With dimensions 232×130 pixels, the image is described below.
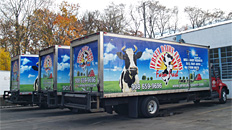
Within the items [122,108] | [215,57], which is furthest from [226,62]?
[122,108]

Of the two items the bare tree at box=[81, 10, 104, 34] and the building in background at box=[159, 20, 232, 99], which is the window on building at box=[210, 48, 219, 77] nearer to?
the building in background at box=[159, 20, 232, 99]

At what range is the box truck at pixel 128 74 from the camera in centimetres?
823

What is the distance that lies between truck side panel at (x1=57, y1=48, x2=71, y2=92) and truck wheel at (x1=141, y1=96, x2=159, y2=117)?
4157mm

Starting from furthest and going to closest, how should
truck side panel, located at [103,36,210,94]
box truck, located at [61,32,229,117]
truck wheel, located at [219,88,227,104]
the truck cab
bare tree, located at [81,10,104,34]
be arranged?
bare tree, located at [81,10,104,34], truck wheel, located at [219,88,227,104], the truck cab, truck side panel, located at [103,36,210,94], box truck, located at [61,32,229,117]

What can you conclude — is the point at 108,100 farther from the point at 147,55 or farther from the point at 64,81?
the point at 64,81

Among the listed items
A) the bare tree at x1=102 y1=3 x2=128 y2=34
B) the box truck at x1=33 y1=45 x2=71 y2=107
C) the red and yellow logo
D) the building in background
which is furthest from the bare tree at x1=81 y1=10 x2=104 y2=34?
the red and yellow logo

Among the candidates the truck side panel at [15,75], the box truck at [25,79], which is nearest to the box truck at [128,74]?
the box truck at [25,79]

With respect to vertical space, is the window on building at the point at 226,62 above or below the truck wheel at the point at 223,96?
above

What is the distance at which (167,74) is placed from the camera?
34.2 feet

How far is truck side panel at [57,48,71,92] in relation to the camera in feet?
37.4

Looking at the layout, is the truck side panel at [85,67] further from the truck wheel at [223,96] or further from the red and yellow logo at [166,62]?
the truck wheel at [223,96]

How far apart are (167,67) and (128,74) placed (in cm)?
247

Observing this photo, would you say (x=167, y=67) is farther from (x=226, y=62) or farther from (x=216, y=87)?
(x=226, y=62)

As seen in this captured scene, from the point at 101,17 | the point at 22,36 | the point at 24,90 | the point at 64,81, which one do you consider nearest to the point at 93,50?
the point at 64,81
